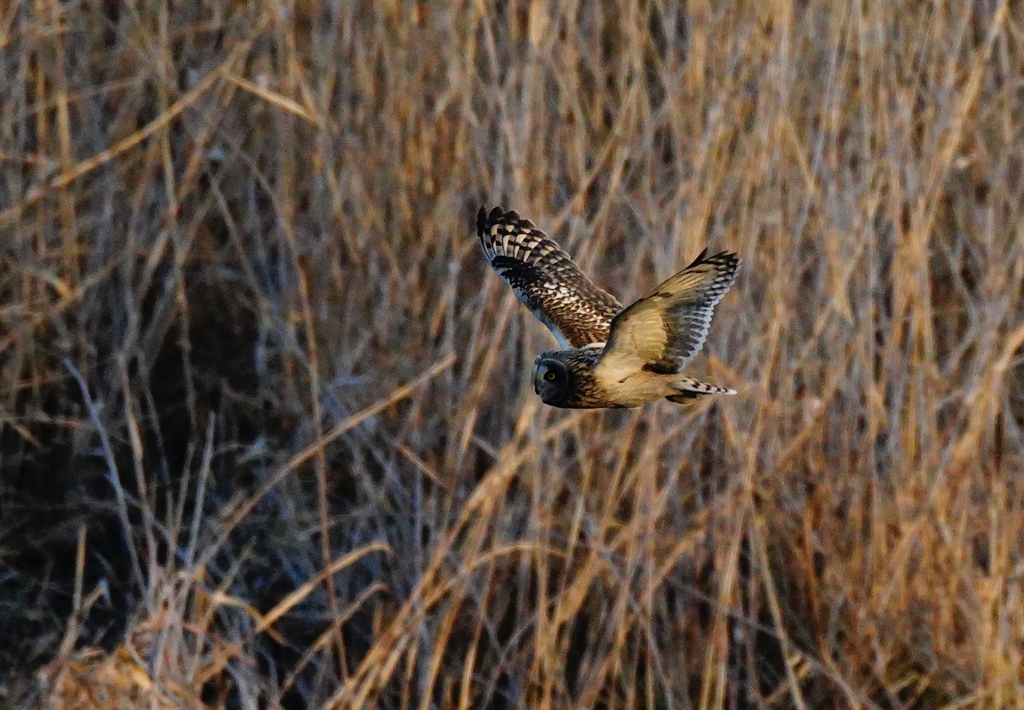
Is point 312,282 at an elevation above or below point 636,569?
above

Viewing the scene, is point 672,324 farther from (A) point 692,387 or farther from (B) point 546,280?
(B) point 546,280

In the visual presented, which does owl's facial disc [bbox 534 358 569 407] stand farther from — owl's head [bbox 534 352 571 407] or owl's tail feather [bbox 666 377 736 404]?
owl's tail feather [bbox 666 377 736 404]

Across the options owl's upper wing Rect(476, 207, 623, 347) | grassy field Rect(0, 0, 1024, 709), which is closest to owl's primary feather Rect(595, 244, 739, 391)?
owl's upper wing Rect(476, 207, 623, 347)

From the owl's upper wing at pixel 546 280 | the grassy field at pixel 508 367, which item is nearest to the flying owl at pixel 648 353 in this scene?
the owl's upper wing at pixel 546 280

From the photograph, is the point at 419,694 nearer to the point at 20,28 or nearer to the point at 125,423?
the point at 125,423

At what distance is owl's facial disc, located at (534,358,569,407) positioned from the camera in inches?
71.2

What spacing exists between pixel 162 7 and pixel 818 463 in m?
1.61

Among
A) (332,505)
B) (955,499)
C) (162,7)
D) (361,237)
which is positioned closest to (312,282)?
(361,237)

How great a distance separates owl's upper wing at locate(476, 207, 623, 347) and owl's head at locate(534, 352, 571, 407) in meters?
0.31

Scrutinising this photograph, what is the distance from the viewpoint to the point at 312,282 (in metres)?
3.04

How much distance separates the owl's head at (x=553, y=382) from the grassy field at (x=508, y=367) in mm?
601

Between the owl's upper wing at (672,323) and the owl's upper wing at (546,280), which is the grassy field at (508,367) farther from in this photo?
the owl's upper wing at (672,323)

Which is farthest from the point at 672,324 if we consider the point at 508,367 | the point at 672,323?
the point at 508,367

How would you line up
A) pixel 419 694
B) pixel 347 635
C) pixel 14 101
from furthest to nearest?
pixel 14 101
pixel 347 635
pixel 419 694
